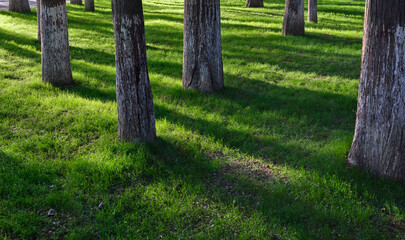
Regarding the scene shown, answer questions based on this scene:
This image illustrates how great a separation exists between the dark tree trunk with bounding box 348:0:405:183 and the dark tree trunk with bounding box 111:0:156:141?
2996 millimetres

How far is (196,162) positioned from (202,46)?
334cm

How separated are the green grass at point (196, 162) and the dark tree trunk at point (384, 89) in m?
0.30

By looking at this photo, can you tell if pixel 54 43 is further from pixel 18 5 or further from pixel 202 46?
pixel 18 5

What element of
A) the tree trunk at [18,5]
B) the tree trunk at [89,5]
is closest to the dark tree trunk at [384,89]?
the tree trunk at [89,5]

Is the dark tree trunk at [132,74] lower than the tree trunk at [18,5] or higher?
lower

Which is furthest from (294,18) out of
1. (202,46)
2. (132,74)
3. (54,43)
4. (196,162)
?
(196,162)

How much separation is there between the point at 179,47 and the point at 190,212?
872cm

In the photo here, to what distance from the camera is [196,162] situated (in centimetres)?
532

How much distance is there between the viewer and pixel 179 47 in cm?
1232

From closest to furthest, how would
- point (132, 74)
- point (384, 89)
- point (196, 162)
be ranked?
1. point (384, 89)
2. point (196, 162)
3. point (132, 74)

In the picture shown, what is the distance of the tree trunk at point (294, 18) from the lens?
1284 cm

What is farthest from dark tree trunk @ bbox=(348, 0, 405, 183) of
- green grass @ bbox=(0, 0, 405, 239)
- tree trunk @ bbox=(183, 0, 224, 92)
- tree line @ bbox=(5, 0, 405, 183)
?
tree trunk @ bbox=(183, 0, 224, 92)

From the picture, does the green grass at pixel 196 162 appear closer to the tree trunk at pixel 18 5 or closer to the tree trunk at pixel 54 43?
the tree trunk at pixel 54 43

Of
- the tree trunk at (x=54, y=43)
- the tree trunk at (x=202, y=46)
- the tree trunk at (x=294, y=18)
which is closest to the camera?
the tree trunk at (x=202, y=46)
